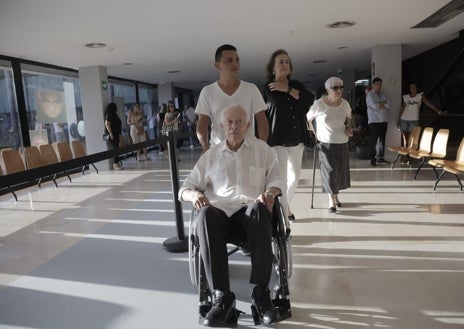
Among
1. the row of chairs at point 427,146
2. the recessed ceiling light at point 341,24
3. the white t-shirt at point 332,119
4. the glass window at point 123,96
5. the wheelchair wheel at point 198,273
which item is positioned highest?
the recessed ceiling light at point 341,24

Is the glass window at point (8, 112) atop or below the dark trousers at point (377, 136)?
atop

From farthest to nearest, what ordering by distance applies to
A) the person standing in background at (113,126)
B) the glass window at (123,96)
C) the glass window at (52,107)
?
the glass window at (123,96) < the person standing in background at (113,126) < the glass window at (52,107)

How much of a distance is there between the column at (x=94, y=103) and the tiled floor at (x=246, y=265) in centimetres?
422

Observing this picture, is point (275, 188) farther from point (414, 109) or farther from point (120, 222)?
point (414, 109)

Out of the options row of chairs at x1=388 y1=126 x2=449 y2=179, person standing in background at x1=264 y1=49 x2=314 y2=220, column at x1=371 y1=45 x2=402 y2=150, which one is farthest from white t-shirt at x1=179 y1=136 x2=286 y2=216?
column at x1=371 y1=45 x2=402 y2=150

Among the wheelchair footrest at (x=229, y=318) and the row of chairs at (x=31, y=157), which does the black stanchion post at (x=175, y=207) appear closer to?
the wheelchair footrest at (x=229, y=318)

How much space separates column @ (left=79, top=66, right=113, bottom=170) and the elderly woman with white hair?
609 cm

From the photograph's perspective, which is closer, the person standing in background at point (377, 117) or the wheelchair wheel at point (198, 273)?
the wheelchair wheel at point (198, 273)

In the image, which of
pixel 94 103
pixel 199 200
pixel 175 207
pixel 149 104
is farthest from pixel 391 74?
pixel 149 104

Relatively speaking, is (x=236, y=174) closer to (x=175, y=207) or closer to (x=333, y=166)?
(x=175, y=207)

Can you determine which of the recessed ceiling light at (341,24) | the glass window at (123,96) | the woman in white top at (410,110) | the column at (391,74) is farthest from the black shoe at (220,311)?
the glass window at (123,96)

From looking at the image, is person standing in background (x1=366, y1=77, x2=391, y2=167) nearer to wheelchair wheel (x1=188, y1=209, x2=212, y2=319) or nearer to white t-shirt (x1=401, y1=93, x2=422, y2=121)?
white t-shirt (x1=401, y1=93, x2=422, y2=121)

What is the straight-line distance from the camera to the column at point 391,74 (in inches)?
295

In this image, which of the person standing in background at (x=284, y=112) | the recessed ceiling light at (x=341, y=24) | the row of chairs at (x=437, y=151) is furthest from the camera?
the recessed ceiling light at (x=341, y=24)
